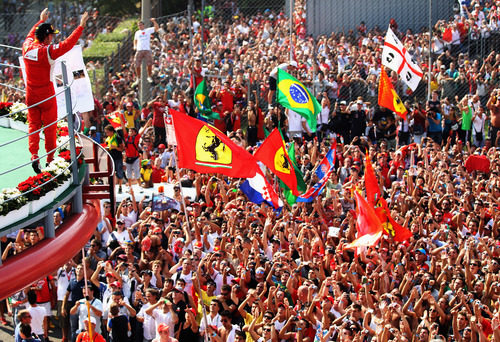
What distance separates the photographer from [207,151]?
544 inches

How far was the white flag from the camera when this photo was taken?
63.8ft

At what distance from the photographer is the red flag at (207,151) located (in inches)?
534

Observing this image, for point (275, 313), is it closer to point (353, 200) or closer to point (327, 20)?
point (353, 200)

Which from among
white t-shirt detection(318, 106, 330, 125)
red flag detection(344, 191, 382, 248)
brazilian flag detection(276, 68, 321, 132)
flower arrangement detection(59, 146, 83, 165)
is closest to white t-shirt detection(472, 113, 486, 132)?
white t-shirt detection(318, 106, 330, 125)

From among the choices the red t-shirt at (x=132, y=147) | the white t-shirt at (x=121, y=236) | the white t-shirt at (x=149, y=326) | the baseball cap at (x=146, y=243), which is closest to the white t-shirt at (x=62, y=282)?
the baseball cap at (x=146, y=243)

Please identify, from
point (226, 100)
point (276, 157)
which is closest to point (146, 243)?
point (276, 157)

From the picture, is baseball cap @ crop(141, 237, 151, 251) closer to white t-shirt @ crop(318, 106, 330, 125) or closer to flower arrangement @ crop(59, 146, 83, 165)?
flower arrangement @ crop(59, 146, 83, 165)

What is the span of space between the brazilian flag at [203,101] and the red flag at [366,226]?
279 inches

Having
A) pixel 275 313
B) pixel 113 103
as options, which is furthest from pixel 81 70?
pixel 113 103

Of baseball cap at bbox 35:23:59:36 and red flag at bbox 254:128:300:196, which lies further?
red flag at bbox 254:128:300:196

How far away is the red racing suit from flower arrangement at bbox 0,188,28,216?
1.54 m

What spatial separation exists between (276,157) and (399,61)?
5653 mm

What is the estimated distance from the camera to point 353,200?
55.3 ft

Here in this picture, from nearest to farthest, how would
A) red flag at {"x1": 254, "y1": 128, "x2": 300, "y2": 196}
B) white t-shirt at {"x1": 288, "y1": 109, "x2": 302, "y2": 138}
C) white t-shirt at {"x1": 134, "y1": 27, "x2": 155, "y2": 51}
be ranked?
red flag at {"x1": 254, "y1": 128, "x2": 300, "y2": 196}, white t-shirt at {"x1": 288, "y1": 109, "x2": 302, "y2": 138}, white t-shirt at {"x1": 134, "y1": 27, "x2": 155, "y2": 51}
